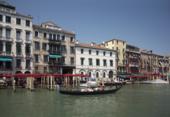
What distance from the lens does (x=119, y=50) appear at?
67875 mm

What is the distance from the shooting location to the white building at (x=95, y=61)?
2162 inches

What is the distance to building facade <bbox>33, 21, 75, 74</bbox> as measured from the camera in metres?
48.2

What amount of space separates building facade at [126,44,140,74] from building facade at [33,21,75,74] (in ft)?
76.2

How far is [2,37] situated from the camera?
140 feet

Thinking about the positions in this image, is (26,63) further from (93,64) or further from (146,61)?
(146,61)

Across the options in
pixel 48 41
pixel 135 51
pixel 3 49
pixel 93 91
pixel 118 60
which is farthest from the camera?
pixel 135 51

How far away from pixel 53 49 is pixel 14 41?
9.24 m

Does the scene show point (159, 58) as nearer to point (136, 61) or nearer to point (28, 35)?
point (136, 61)

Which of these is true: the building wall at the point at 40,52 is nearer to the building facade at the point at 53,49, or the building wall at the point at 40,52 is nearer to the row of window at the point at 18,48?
the building facade at the point at 53,49

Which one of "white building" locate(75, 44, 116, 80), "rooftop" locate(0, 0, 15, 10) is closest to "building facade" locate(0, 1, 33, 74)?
"rooftop" locate(0, 0, 15, 10)

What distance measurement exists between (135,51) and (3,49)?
4409 centimetres

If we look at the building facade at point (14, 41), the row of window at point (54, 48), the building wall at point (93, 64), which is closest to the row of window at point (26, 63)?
the building facade at point (14, 41)

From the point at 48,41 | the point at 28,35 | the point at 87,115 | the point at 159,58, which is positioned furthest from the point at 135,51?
the point at 87,115

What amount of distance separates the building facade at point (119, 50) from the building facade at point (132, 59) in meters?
2.31
